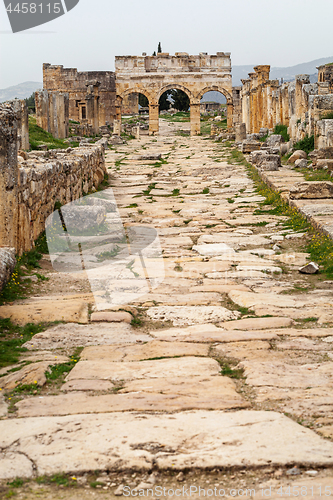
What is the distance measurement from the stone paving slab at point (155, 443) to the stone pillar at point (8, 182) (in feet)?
10.3

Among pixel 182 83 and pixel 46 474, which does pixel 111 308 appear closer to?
pixel 46 474

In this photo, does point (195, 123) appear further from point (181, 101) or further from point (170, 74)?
point (181, 101)

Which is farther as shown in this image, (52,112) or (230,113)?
(230,113)

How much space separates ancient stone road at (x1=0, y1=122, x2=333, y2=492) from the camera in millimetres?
2445

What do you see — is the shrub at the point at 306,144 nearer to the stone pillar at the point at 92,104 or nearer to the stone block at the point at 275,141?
the stone block at the point at 275,141

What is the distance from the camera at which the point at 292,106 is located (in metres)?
18.0

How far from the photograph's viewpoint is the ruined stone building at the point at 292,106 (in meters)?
14.8

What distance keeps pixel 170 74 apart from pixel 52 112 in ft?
47.4

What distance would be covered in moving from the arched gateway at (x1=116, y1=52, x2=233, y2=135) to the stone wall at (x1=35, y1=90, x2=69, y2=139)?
10551 millimetres

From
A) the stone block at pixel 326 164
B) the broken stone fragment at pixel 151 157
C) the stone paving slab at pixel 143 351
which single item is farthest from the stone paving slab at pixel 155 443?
the broken stone fragment at pixel 151 157

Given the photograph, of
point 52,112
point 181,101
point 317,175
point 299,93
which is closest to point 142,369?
point 317,175

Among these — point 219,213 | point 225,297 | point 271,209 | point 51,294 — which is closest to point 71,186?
point 219,213

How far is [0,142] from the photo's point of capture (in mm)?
5621

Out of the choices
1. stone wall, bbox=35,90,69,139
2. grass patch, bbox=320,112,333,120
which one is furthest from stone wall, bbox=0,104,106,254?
stone wall, bbox=35,90,69,139
